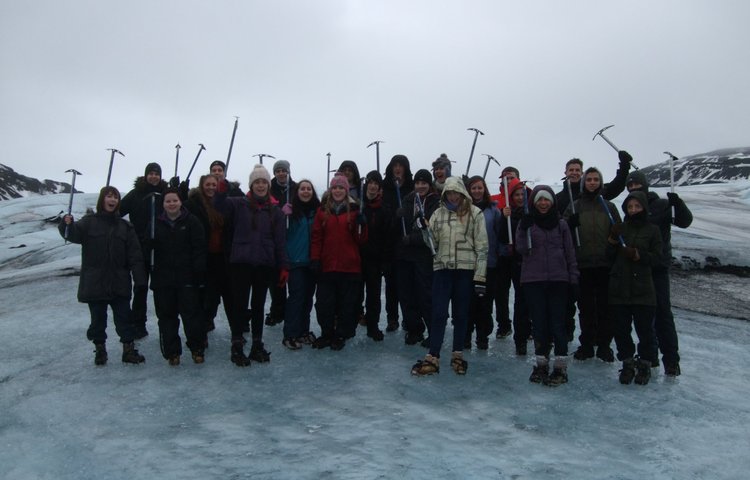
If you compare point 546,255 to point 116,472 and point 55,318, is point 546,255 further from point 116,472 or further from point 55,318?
point 55,318

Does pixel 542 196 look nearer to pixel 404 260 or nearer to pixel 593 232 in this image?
pixel 593 232

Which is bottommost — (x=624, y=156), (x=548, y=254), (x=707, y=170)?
(x=548, y=254)

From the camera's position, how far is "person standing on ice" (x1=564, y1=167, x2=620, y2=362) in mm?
5445

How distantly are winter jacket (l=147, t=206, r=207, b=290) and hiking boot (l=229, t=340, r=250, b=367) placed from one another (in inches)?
28.1

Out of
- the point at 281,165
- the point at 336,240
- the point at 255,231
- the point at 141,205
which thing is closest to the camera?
the point at 255,231

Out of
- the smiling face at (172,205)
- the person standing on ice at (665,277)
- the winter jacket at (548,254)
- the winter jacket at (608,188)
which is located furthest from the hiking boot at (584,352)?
the smiling face at (172,205)

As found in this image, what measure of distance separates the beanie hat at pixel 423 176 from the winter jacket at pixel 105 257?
2.96 meters

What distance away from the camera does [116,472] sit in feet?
10.5

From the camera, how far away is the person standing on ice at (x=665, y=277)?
5203 millimetres

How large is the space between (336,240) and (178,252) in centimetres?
157

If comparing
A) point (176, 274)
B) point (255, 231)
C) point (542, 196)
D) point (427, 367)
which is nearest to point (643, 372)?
point (542, 196)

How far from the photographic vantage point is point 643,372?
4895 mm

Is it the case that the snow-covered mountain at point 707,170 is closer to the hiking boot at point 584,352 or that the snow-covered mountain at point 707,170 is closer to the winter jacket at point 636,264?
the hiking boot at point 584,352

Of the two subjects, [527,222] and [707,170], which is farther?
[707,170]
